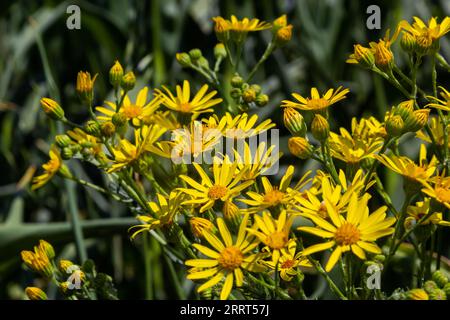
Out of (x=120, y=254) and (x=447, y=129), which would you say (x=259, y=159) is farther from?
(x=120, y=254)

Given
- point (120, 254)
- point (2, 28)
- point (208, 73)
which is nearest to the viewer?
point (208, 73)

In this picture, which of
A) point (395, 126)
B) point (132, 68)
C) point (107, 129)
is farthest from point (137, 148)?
point (132, 68)

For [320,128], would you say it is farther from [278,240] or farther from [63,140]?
[63,140]

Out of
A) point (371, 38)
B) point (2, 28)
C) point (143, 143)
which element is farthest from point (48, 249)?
point (2, 28)

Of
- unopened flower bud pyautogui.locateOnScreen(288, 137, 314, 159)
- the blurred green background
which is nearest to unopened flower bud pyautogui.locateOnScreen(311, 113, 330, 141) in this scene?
unopened flower bud pyautogui.locateOnScreen(288, 137, 314, 159)

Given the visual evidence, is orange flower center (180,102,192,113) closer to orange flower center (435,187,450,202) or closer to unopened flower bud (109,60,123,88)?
unopened flower bud (109,60,123,88)
